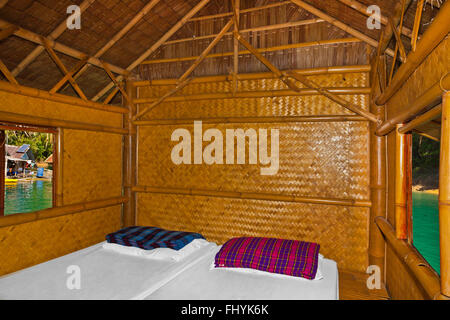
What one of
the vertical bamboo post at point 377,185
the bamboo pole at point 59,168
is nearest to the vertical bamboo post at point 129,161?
the bamboo pole at point 59,168

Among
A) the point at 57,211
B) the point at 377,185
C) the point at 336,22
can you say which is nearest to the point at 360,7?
the point at 336,22

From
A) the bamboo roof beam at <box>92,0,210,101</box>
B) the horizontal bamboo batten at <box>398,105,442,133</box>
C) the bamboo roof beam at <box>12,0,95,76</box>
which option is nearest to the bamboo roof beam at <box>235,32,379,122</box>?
the bamboo roof beam at <box>92,0,210,101</box>

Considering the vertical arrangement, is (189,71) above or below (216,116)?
above

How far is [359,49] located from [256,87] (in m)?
1.41

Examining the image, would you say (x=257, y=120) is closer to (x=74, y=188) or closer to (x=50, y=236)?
(x=74, y=188)

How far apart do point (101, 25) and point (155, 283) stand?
327cm

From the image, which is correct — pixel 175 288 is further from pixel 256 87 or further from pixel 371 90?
pixel 371 90

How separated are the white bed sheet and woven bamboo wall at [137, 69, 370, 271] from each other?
3.99ft

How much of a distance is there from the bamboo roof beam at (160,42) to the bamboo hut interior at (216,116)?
0.02 m

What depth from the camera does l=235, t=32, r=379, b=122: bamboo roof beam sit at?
3.35 metres

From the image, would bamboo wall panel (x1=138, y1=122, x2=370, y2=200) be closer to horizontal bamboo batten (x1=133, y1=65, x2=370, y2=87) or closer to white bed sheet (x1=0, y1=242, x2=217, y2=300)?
horizontal bamboo batten (x1=133, y1=65, x2=370, y2=87)

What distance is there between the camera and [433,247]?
2.08 m

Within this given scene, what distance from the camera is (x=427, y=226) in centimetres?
229
